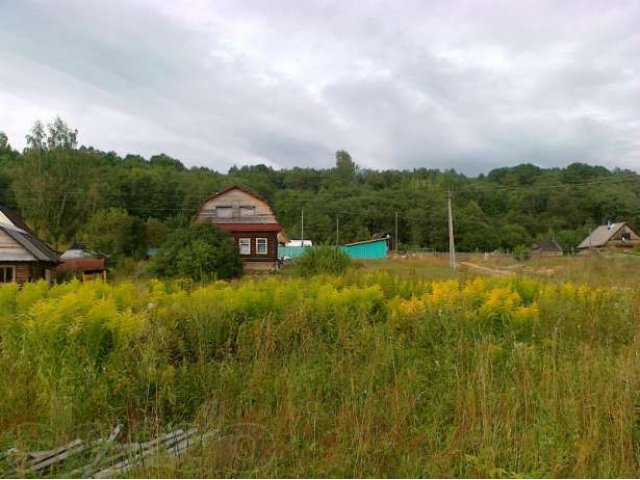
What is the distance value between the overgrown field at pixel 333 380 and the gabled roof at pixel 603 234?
233ft

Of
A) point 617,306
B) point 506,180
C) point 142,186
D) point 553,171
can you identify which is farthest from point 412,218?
point 617,306

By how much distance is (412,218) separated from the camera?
3029 inches

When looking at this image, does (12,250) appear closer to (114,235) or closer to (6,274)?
(6,274)

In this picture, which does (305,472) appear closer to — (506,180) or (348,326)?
(348,326)

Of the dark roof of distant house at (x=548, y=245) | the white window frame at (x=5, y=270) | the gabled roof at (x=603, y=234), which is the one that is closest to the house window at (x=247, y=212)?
the white window frame at (x=5, y=270)

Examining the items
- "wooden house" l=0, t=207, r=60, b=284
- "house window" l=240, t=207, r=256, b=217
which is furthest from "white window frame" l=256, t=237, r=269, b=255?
"wooden house" l=0, t=207, r=60, b=284

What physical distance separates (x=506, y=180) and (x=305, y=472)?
83.6 metres

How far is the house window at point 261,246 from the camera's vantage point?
108 ft

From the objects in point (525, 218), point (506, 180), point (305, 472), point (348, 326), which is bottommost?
point (305, 472)

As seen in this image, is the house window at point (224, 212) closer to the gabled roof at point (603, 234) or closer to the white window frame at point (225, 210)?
the white window frame at point (225, 210)

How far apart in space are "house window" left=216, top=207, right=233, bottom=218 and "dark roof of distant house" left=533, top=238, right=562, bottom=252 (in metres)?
51.5

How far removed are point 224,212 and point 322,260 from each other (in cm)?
1372

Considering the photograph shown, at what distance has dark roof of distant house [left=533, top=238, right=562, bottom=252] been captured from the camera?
2670 inches

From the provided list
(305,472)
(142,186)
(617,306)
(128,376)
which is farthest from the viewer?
(142,186)
